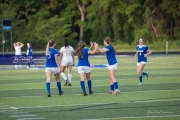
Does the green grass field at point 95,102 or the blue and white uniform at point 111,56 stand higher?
the blue and white uniform at point 111,56

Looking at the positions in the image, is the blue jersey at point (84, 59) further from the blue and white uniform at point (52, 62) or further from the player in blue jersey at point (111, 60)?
the blue and white uniform at point (52, 62)

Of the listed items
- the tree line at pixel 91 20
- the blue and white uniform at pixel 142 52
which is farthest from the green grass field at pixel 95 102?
the tree line at pixel 91 20

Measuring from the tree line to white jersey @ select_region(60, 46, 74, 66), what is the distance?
46.1m

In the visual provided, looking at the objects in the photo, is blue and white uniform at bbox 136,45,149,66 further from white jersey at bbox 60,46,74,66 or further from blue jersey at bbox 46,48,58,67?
blue jersey at bbox 46,48,58,67

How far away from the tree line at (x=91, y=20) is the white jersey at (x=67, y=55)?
46.1 m

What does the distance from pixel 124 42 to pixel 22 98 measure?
5456cm

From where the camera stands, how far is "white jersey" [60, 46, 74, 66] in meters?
24.5

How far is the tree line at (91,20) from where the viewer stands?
7144 centimetres

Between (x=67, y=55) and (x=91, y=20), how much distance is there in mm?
53616

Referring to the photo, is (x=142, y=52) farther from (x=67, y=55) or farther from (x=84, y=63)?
(x=84, y=63)

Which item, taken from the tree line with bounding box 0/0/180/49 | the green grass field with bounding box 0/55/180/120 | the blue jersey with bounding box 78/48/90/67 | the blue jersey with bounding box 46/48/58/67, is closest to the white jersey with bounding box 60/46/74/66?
the green grass field with bounding box 0/55/180/120

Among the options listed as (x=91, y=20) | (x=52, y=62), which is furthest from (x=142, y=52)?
(x=91, y=20)

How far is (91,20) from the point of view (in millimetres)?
78188

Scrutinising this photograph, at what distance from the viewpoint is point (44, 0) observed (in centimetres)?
8088
